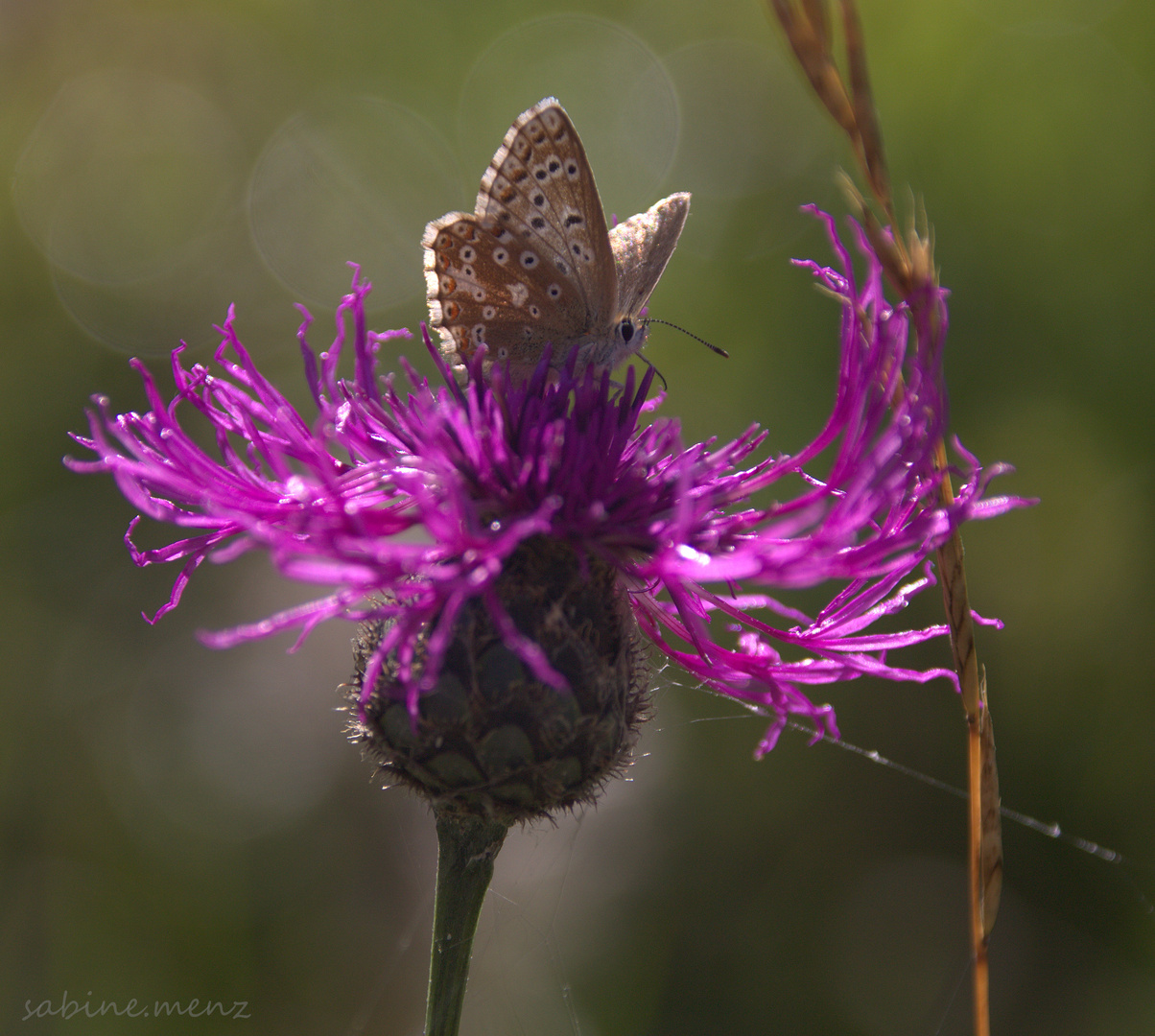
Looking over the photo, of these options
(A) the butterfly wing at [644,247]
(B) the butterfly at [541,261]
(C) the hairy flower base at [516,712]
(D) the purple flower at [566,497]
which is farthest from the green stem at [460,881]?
(A) the butterfly wing at [644,247]

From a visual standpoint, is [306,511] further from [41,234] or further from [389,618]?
[41,234]

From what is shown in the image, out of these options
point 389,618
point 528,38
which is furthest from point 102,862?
point 528,38

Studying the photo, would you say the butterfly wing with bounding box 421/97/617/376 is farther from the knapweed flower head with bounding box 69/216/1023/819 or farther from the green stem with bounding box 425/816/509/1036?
the green stem with bounding box 425/816/509/1036

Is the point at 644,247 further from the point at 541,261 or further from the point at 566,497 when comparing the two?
the point at 566,497

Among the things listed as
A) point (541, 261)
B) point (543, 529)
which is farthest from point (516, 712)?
point (541, 261)

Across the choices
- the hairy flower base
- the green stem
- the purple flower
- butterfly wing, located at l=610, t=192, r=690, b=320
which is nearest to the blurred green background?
the green stem
